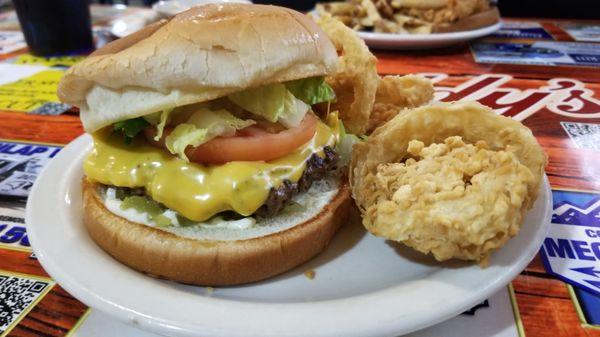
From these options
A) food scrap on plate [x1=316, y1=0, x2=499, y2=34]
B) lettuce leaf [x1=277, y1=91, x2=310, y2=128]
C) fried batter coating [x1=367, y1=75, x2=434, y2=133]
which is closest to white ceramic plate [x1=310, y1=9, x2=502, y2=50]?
food scrap on plate [x1=316, y1=0, x2=499, y2=34]

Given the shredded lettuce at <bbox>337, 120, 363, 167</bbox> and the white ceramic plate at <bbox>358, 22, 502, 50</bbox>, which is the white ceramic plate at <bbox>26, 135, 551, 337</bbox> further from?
the white ceramic plate at <bbox>358, 22, 502, 50</bbox>

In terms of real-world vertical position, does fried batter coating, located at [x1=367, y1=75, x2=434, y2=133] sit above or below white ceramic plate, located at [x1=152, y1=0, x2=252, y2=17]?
above

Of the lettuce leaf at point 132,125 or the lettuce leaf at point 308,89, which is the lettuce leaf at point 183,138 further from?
the lettuce leaf at point 308,89

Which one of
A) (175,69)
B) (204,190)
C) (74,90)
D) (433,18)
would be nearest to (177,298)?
(204,190)

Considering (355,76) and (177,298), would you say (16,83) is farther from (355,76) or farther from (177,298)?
(177,298)

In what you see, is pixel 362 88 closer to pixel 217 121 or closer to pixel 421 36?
pixel 217 121
